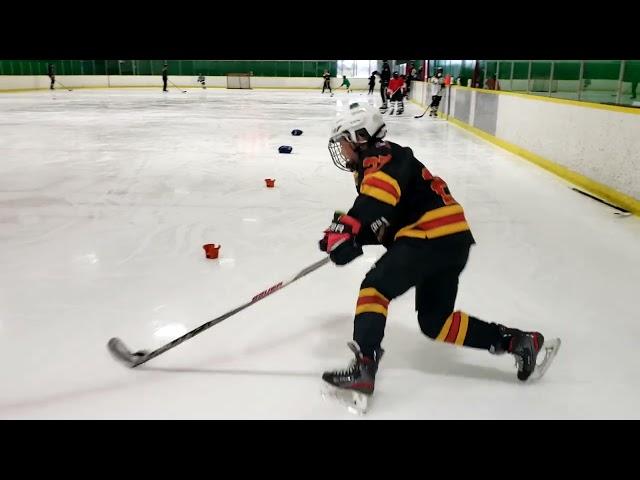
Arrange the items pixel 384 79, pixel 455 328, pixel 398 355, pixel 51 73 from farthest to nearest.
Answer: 1. pixel 51 73
2. pixel 384 79
3. pixel 398 355
4. pixel 455 328

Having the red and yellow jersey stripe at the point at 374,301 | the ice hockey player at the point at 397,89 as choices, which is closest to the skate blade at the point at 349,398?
the red and yellow jersey stripe at the point at 374,301

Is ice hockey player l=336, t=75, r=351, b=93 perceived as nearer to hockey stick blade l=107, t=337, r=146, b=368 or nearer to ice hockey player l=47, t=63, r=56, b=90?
ice hockey player l=47, t=63, r=56, b=90

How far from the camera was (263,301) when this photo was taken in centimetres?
275

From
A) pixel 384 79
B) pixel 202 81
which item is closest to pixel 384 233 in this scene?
pixel 384 79

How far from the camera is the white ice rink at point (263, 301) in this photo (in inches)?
76.2

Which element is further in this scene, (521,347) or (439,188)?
(521,347)

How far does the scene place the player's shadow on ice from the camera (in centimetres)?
210

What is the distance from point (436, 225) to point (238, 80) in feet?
88.1

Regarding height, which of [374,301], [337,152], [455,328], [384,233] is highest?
[337,152]

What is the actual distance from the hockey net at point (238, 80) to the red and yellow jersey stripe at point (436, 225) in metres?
26.7

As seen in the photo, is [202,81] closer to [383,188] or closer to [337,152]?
[337,152]

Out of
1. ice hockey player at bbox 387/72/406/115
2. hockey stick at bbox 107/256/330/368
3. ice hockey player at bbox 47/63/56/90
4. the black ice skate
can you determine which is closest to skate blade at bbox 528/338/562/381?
the black ice skate

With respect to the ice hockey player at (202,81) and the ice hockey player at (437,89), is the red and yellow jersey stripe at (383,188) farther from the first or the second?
the ice hockey player at (202,81)
